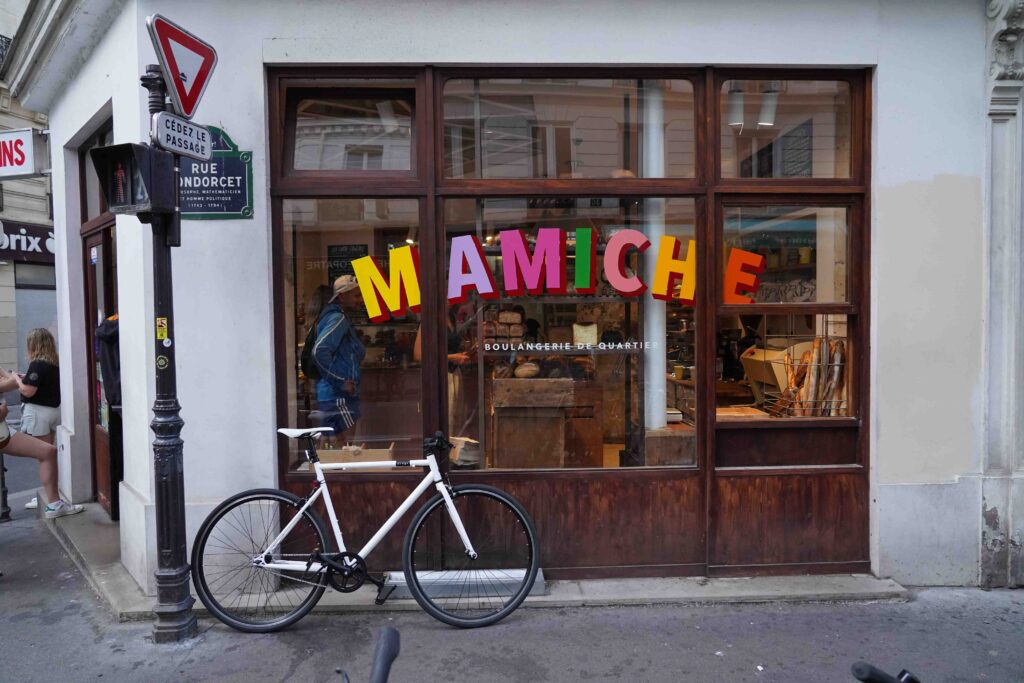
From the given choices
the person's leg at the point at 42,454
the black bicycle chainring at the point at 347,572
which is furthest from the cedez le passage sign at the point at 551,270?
the person's leg at the point at 42,454

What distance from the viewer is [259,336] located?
16.0 feet

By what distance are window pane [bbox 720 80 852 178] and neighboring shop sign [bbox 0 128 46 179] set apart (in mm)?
6265

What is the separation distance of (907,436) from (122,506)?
5.88m

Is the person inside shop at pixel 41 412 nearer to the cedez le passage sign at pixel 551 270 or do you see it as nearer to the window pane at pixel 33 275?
the cedez le passage sign at pixel 551 270

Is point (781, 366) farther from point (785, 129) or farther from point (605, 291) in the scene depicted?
point (785, 129)

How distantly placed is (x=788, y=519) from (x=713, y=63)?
133 inches

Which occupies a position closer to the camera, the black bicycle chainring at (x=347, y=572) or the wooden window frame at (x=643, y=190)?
the black bicycle chainring at (x=347, y=572)

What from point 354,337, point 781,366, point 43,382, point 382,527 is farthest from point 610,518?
point 43,382

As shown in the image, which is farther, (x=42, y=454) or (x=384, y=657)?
(x=42, y=454)

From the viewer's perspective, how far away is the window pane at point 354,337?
5168 millimetres

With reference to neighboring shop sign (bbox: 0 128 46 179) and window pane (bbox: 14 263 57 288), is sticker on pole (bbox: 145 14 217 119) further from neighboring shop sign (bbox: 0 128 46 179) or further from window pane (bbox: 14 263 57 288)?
window pane (bbox: 14 263 57 288)

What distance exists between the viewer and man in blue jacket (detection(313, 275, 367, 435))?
530 centimetres

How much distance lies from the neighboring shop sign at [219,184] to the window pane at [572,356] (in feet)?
4.69

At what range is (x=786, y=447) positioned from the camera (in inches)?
207
